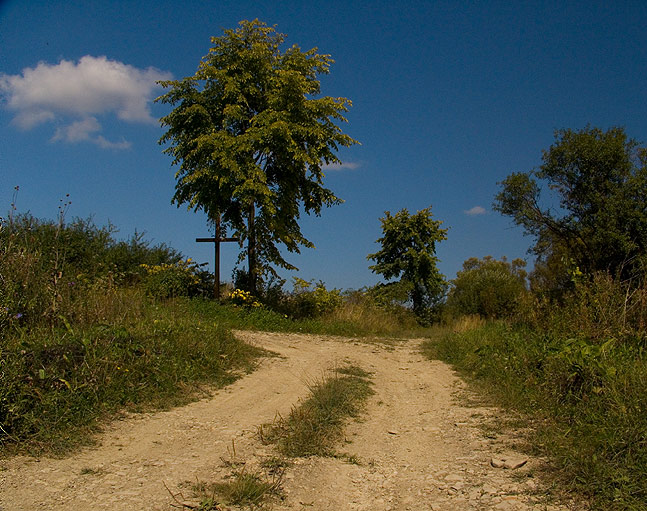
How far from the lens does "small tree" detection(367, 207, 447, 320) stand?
2575 centimetres

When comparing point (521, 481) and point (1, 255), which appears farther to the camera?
point (1, 255)

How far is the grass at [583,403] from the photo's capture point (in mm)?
3834

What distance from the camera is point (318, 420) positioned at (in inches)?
225

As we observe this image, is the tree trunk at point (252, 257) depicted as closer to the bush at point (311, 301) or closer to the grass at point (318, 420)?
the bush at point (311, 301)

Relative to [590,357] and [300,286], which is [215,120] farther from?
[590,357]

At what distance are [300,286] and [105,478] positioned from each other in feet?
51.3

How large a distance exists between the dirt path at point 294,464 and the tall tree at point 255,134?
10759mm

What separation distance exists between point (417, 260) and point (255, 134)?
1203 centimetres

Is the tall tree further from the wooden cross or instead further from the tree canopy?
the tree canopy

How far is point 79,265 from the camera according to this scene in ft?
48.8

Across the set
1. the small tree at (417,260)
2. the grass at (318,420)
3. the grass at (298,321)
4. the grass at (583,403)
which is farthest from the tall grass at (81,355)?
the small tree at (417,260)

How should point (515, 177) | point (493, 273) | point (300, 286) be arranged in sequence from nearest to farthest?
point (300, 286) < point (515, 177) < point (493, 273)

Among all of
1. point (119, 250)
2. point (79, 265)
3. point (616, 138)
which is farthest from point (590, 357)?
point (616, 138)

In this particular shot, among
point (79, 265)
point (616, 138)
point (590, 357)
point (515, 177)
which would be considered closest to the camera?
point (590, 357)
